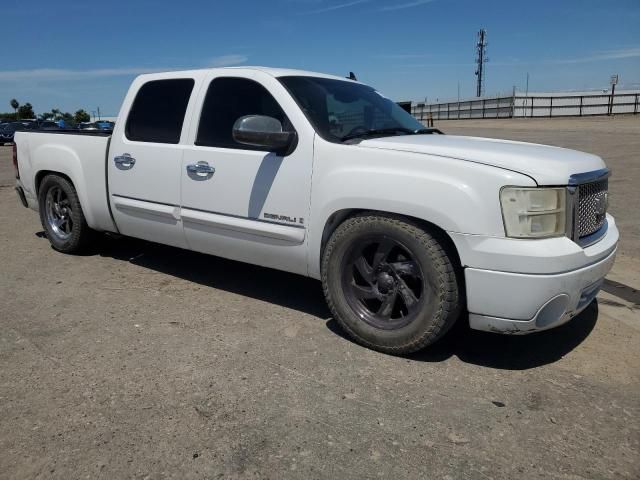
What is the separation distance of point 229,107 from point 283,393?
221 cm

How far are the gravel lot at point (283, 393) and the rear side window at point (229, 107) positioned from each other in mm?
1273

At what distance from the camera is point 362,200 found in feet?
10.7

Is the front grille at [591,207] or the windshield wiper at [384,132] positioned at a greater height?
the windshield wiper at [384,132]

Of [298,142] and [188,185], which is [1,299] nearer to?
[188,185]

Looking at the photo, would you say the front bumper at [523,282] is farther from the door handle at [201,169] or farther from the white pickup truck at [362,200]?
the door handle at [201,169]

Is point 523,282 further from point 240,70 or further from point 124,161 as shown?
point 124,161

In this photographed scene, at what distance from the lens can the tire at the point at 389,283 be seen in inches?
121

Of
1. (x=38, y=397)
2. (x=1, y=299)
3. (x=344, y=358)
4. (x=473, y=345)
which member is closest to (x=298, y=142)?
(x=344, y=358)

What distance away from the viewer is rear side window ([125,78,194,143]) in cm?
437

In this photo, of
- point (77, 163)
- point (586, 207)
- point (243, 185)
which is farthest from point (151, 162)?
point (586, 207)

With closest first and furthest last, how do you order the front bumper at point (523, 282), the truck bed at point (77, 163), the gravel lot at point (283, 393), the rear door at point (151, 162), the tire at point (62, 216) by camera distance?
the gravel lot at point (283, 393), the front bumper at point (523, 282), the rear door at point (151, 162), the truck bed at point (77, 163), the tire at point (62, 216)

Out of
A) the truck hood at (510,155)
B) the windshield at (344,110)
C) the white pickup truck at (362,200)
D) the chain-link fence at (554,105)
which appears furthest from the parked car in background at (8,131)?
the truck hood at (510,155)

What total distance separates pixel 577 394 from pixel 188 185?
2968 mm

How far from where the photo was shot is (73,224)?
5434 mm
